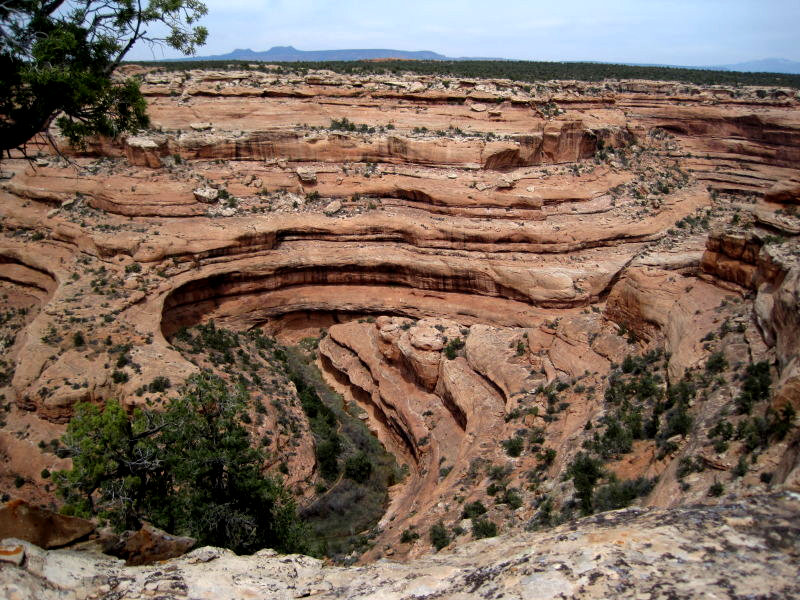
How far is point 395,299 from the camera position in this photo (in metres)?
25.0

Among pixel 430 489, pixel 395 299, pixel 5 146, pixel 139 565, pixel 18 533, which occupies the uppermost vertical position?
pixel 5 146

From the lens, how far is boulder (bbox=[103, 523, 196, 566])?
572cm

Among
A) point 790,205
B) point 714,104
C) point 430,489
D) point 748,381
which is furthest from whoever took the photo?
point 714,104

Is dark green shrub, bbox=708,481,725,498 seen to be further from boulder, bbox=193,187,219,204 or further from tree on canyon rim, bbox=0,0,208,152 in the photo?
boulder, bbox=193,187,219,204

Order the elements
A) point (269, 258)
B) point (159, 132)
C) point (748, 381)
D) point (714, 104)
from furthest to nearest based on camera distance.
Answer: point (714, 104)
point (159, 132)
point (269, 258)
point (748, 381)

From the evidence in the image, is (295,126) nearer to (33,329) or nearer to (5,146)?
(33,329)

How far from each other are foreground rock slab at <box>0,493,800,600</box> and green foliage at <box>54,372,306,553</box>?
3886mm

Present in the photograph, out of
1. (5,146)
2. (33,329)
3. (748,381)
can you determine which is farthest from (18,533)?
(33,329)

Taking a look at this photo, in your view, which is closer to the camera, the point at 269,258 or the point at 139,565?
the point at 139,565

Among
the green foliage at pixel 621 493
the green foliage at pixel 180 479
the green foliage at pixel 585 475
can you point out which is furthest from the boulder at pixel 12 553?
the green foliage at pixel 585 475

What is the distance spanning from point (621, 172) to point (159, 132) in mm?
24910

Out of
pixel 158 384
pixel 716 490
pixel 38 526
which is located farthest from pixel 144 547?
pixel 158 384

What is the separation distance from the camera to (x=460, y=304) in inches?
954

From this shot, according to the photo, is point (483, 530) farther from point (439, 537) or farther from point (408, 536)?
point (408, 536)
